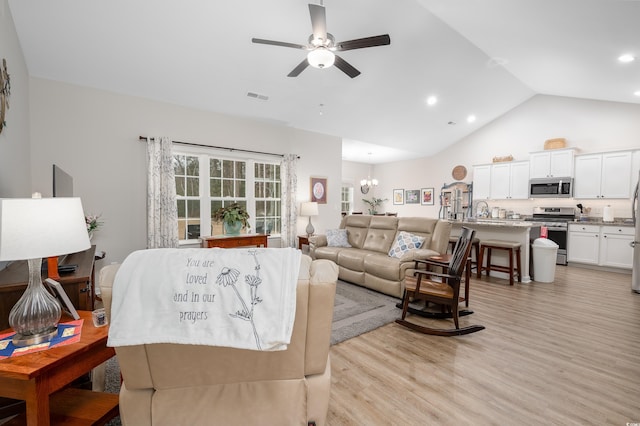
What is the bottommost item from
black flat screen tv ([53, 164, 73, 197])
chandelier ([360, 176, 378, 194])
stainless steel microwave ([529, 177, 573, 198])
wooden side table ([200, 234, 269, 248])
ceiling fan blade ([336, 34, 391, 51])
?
wooden side table ([200, 234, 269, 248])

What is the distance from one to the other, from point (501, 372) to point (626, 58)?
4.37 meters

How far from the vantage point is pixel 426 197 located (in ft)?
28.5

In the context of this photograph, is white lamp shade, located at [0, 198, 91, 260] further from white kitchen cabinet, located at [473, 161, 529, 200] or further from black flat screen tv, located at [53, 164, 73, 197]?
white kitchen cabinet, located at [473, 161, 529, 200]

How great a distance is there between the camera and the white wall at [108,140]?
11.7ft

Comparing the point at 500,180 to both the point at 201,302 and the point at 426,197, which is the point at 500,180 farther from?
the point at 201,302

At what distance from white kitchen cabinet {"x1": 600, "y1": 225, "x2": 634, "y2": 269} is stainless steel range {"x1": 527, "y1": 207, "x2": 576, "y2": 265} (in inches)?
21.4

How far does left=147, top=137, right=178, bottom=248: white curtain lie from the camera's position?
13.7ft

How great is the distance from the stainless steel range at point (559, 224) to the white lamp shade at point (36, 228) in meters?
7.47

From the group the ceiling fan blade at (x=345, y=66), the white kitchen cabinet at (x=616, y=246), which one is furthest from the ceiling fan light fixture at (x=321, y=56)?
the white kitchen cabinet at (x=616, y=246)

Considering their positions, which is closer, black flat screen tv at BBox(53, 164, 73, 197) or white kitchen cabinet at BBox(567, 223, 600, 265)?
black flat screen tv at BBox(53, 164, 73, 197)

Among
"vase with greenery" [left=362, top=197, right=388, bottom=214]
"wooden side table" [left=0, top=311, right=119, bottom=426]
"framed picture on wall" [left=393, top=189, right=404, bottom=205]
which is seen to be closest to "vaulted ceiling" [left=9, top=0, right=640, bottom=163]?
"wooden side table" [left=0, top=311, right=119, bottom=426]

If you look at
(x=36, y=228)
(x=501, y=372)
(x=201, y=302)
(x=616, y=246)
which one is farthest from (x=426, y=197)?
(x=36, y=228)

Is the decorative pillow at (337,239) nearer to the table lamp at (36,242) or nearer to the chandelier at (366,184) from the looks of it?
the table lamp at (36,242)

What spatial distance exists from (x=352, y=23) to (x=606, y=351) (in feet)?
13.9
